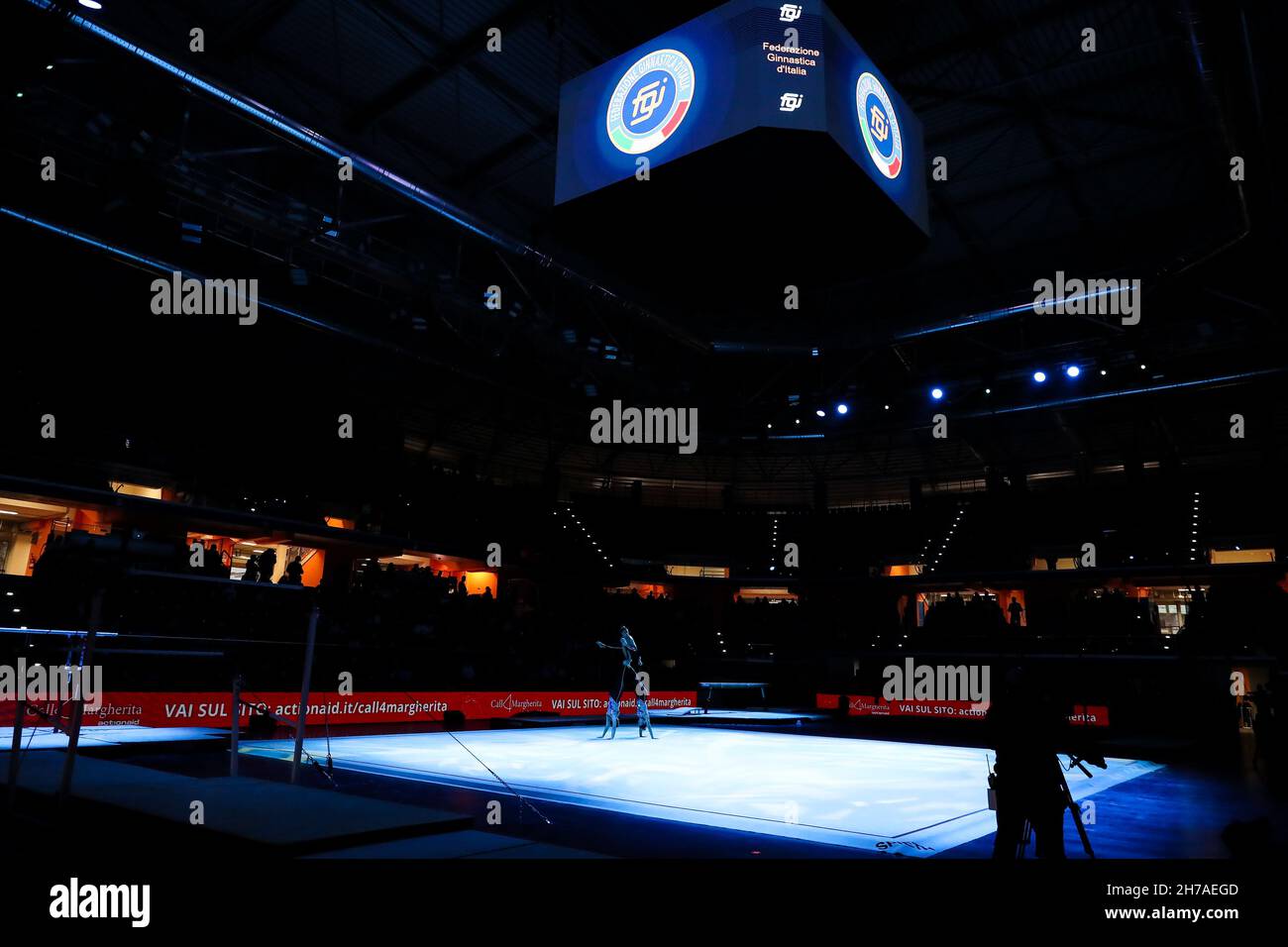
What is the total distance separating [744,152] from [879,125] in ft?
5.89

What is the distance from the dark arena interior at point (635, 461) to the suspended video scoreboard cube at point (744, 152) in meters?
0.06

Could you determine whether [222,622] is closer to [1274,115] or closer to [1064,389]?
[1064,389]

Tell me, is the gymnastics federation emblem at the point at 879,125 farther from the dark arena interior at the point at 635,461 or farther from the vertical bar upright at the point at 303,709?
the vertical bar upright at the point at 303,709

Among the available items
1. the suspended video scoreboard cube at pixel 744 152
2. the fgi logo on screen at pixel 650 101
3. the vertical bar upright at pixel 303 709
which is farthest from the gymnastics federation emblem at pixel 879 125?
the vertical bar upright at pixel 303 709

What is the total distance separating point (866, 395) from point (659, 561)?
37.0ft

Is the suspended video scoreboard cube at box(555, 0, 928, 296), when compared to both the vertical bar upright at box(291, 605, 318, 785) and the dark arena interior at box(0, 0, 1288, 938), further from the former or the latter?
the vertical bar upright at box(291, 605, 318, 785)

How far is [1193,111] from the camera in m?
13.3

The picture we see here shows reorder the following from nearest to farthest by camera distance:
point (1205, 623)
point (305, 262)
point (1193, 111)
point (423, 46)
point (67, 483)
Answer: point (423, 46)
point (1193, 111)
point (67, 483)
point (305, 262)
point (1205, 623)

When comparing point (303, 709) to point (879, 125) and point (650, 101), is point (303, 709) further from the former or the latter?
point (879, 125)

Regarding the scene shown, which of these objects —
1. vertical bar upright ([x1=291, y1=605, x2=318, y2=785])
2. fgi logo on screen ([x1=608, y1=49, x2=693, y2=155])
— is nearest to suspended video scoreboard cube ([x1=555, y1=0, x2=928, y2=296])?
fgi logo on screen ([x1=608, y1=49, x2=693, y2=155])

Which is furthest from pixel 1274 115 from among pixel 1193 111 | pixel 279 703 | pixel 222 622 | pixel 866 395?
pixel 222 622

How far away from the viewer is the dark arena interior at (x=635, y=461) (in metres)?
4.48

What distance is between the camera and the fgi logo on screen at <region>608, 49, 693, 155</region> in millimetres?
7074

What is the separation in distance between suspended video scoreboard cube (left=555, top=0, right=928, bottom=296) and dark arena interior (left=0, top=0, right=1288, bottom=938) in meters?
0.06
